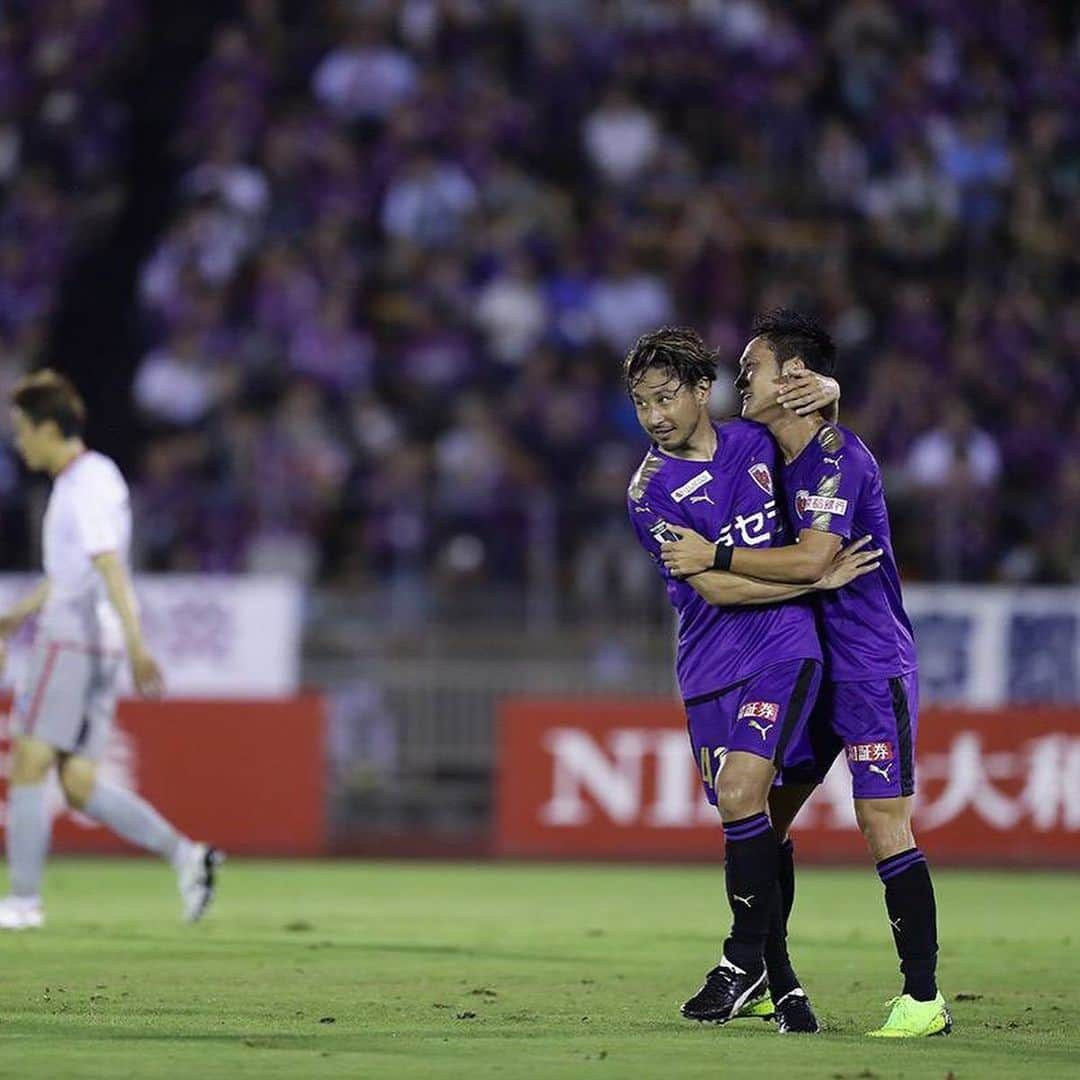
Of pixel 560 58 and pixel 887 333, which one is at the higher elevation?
pixel 560 58

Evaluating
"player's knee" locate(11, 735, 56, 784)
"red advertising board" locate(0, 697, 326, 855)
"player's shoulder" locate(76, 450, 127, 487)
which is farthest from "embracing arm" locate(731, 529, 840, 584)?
"red advertising board" locate(0, 697, 326, 855)

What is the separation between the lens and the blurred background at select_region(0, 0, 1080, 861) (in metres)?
16.9

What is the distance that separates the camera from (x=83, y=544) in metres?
10.8

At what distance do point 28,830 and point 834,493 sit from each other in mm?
5055

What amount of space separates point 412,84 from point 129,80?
276cm

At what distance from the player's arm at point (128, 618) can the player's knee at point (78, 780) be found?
0.62 meters

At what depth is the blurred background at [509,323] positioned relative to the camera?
16.9 metres

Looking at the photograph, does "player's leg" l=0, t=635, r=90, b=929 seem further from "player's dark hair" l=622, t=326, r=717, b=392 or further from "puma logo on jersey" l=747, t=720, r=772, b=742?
"puma logo on jersey" l=747, t=720, r=772, b=742

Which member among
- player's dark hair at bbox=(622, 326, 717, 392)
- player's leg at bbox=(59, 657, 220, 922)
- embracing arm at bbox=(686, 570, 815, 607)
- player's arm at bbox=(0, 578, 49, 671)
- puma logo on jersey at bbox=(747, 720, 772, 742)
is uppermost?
player's dark hair at bbox=(622, 326, 717, 392)

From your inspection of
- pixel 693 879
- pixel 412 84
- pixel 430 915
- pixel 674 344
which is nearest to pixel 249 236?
pixel 412 84

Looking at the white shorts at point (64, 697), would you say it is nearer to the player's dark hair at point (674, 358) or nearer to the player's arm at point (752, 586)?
the player's dark hair at point (674, 358)

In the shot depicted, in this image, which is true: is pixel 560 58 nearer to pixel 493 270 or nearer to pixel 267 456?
pixel 493 270

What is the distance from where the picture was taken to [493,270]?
65.1ft

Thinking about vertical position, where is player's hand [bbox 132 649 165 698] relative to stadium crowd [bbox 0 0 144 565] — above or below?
below
